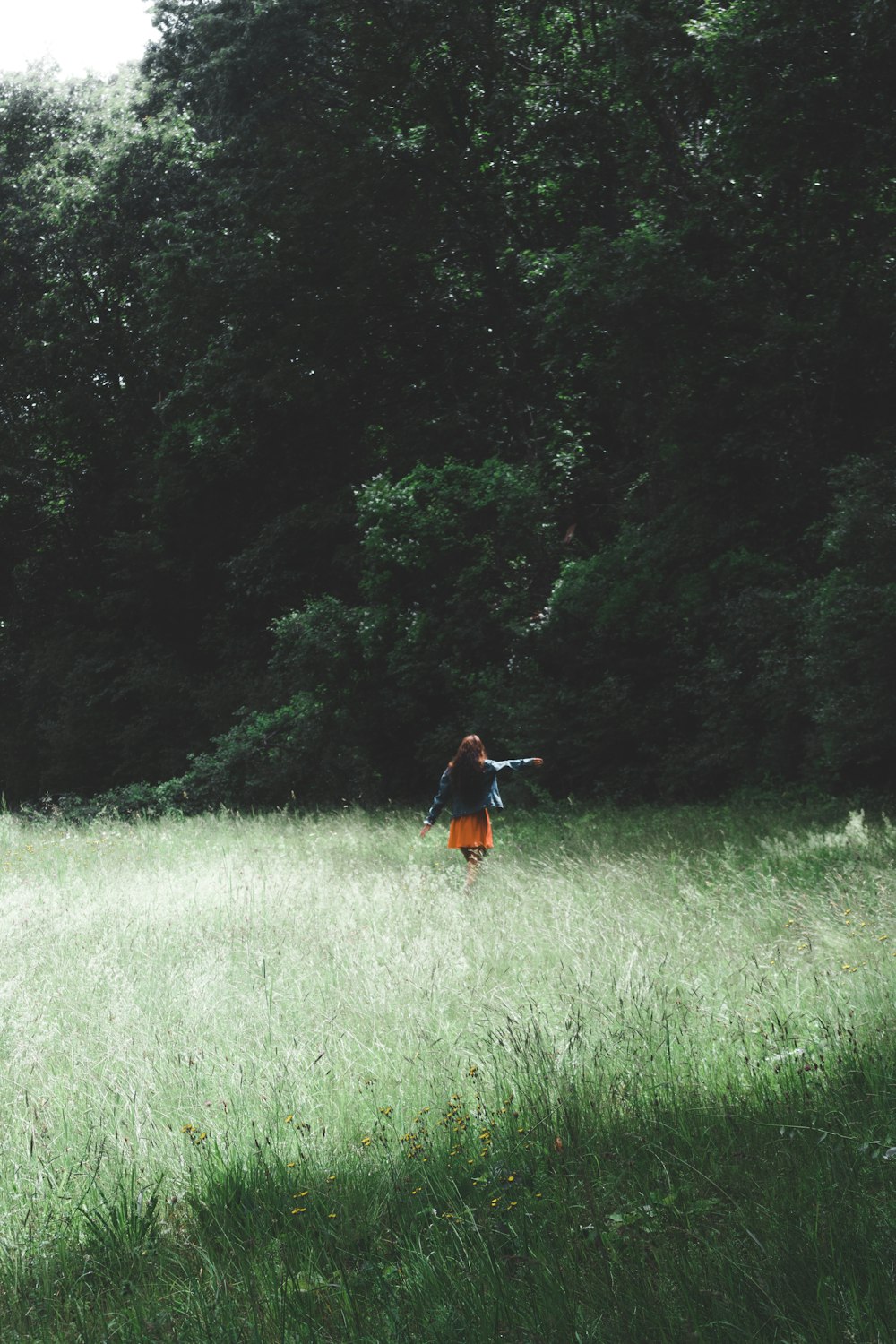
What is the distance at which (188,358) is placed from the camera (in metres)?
26.7

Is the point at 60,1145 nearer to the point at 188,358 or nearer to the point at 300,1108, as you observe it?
the point at 300,1108

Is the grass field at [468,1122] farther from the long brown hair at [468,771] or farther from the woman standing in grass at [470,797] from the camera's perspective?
the long brown hair at [468,771]

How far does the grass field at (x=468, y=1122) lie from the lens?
10.2 feet

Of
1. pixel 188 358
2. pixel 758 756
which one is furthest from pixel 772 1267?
pixel 188 358

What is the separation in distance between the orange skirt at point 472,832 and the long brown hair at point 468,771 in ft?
0.60

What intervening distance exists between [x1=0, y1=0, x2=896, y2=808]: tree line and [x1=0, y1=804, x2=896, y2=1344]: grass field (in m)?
7.35

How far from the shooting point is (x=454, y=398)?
22891mm

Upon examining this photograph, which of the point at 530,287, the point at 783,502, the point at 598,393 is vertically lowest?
the point at 783,502

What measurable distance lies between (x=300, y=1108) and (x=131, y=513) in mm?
28210

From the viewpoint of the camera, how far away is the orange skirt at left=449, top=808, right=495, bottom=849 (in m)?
10.8

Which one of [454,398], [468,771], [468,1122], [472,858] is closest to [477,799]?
[468,771]

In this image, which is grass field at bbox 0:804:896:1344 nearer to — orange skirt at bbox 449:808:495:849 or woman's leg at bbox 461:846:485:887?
woman's leg at bbox 461:846:485:887

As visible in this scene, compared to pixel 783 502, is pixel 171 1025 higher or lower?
lower

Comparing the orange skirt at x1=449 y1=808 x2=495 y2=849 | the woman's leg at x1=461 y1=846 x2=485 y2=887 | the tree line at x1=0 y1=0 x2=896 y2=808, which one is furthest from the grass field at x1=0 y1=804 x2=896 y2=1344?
the tree line at x1=0 y1=0 x2=896 y2=808
